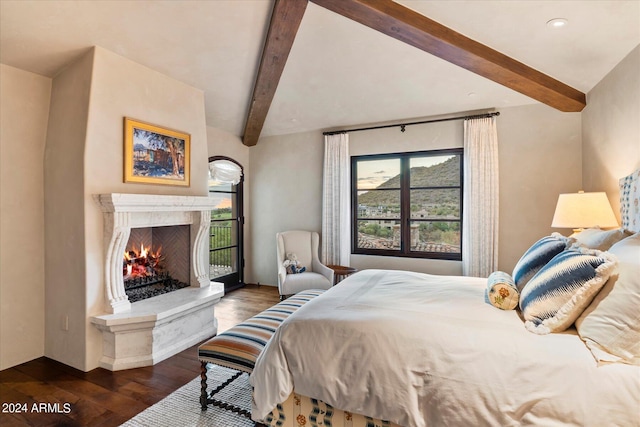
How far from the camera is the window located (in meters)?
4.27

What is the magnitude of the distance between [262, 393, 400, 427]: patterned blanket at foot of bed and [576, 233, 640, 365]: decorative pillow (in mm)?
990

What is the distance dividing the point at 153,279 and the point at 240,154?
8.30 ft

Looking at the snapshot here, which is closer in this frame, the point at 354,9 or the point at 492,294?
the point at 492,294

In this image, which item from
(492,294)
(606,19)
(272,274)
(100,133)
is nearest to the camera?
(492,294)

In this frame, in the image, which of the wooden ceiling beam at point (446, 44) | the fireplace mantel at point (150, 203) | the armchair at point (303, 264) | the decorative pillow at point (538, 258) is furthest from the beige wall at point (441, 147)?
the decorative pillow at point (538, 258)

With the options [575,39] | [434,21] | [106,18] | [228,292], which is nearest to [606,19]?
[575,39]

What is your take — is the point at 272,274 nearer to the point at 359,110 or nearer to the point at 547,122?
the point at 359,110

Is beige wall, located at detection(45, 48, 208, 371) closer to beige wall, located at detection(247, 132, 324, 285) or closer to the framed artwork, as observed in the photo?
the framed artwork

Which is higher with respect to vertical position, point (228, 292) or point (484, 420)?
point (484, 420)

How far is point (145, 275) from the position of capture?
3562mm

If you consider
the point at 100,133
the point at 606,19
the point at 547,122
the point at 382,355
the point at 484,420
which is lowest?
the point at 484,420

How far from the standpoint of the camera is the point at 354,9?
242cm

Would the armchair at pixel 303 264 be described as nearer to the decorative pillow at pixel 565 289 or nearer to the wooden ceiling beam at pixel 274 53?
the wooden ceiling beam at pixel 274 53

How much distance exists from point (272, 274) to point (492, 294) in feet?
13.2
